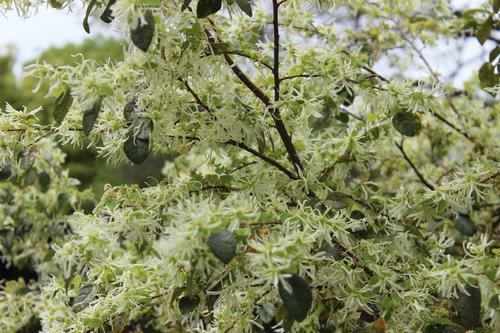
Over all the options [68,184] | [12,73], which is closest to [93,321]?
[68,184]

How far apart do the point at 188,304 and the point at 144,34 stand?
53cm

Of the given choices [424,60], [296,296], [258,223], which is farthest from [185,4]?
[424,60]

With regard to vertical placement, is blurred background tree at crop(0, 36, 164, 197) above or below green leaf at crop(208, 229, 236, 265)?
below

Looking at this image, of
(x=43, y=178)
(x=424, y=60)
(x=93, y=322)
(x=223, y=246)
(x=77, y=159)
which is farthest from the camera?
(x=77, y=159)

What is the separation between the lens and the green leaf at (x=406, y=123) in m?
1.43

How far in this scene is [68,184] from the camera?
2.45 meters

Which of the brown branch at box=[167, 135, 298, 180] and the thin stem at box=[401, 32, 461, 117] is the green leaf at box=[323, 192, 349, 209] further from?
the thin stem at box=[401, 32, 461, 117]

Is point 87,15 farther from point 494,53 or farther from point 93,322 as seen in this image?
point 494,53

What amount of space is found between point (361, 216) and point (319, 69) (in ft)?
1.14

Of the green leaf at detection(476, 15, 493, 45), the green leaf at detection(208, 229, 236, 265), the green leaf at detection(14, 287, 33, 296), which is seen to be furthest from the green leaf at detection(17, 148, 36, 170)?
the green leaf at detection(476, 15, 493, 45)

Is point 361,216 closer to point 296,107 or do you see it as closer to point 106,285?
point 296,107

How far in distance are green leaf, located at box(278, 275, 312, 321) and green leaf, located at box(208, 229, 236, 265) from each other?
4.0 inches

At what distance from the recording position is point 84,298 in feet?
4.54

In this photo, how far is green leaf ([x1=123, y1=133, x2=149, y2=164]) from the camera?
1163 mm
